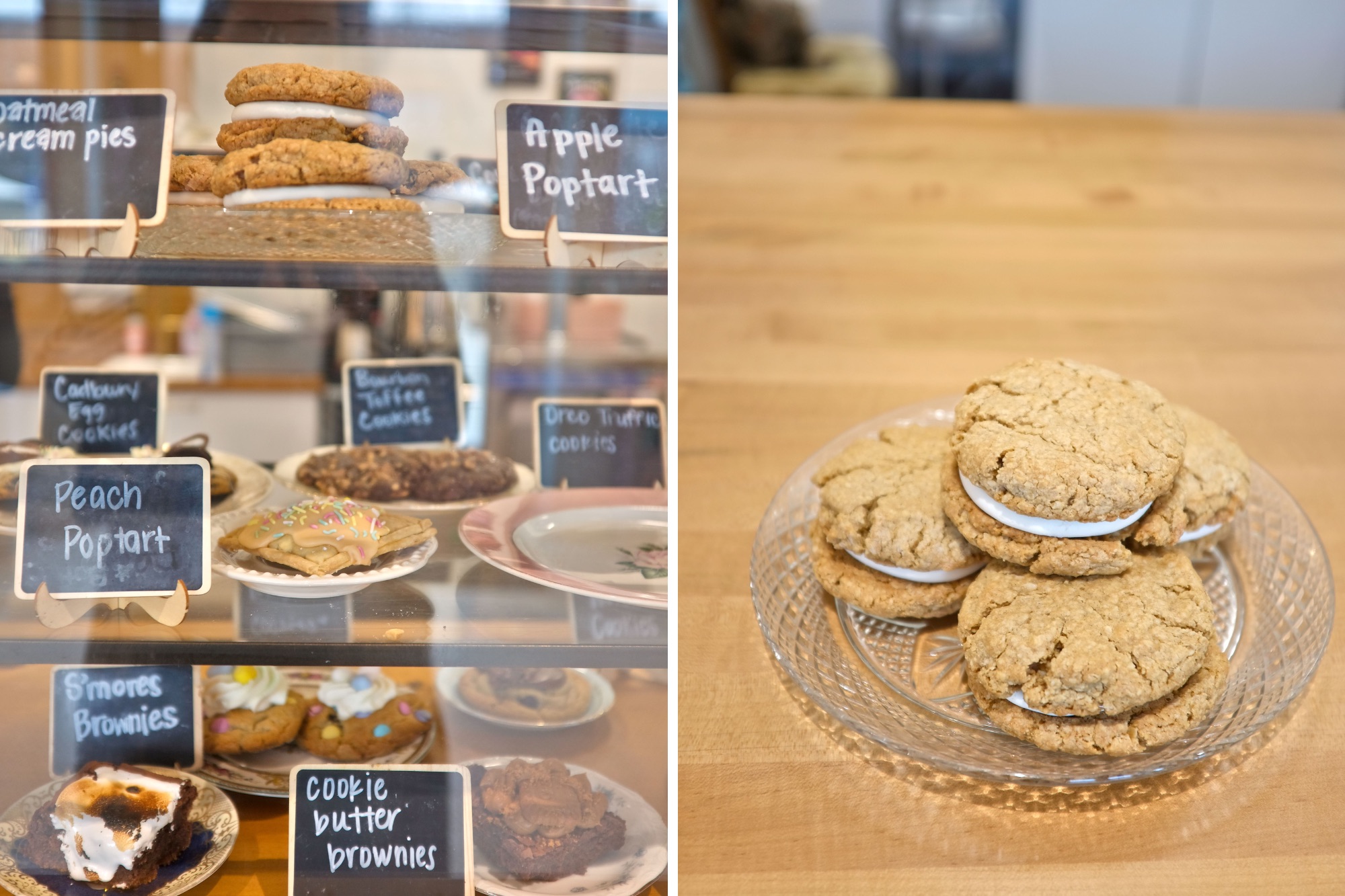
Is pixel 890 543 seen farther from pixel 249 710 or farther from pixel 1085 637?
pixel 249 710

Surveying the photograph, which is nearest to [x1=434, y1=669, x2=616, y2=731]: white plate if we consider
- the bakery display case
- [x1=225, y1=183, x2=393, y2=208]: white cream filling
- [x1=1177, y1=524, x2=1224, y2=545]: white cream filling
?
the bakery display case

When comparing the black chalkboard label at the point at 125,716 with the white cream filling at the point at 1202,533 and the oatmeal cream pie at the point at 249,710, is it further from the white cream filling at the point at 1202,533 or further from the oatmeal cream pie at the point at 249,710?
the white cream filling at the point at 1202,533

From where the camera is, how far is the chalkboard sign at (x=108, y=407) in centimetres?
117

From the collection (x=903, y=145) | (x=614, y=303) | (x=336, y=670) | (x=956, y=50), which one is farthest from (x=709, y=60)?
(x=336, y=670)

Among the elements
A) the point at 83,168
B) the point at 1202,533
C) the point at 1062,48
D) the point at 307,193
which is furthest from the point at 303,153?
the point at 1062,48

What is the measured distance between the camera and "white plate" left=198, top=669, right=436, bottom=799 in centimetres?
103

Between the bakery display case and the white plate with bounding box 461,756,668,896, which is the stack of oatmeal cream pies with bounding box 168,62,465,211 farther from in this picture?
the white plate with bounding box 461,756,668,896

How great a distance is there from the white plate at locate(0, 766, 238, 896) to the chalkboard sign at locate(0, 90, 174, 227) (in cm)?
50

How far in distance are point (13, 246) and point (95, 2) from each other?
9.0 inches

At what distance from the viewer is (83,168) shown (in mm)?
889

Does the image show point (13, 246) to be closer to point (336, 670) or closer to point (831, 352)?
point (336, 670)

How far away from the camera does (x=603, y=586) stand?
944 mm

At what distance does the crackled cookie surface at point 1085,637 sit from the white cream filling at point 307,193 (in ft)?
2.01

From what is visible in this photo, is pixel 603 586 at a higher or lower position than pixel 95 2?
lower
